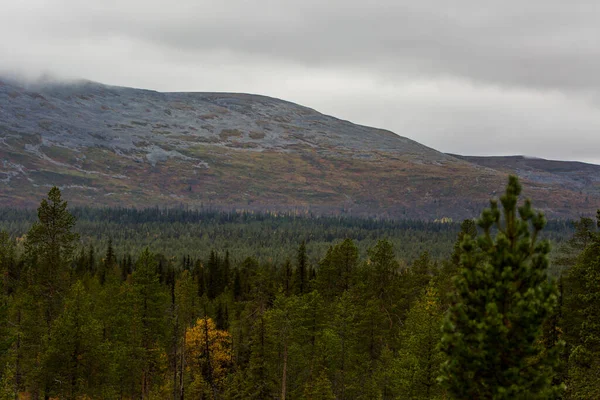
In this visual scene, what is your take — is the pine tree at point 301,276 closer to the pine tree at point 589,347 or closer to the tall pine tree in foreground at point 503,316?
the pine tree at point 589,347

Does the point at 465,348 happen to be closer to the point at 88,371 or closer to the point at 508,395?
the point at 508,395

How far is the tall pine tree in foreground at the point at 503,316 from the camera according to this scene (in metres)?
17.6

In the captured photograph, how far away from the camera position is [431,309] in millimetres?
47250

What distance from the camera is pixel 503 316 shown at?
58.5 feet

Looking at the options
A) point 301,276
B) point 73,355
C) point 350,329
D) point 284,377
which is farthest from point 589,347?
point 301,276

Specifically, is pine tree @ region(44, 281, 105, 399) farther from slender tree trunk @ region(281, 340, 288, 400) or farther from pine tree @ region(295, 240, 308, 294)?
pine tree @ region(295, 240, 308, 294)

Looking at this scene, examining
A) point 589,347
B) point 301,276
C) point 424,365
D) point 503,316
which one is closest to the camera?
point 503,316

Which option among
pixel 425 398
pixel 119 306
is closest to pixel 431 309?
pixel 425 398

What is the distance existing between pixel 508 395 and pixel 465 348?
180cm

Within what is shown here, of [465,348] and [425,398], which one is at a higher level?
[465,348]

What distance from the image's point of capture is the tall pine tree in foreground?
17.6 m

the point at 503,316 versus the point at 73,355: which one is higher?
the point at 503,316

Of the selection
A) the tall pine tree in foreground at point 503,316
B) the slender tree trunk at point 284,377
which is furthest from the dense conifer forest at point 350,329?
the slender tree trunk at point 284,377

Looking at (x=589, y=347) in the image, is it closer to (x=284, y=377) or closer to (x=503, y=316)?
(x=503, y=316)
